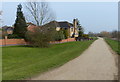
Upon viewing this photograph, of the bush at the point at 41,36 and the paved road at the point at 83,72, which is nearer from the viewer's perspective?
the paved road at the point at 83,72

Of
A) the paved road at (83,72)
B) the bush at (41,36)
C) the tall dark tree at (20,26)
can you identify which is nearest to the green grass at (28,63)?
the paved road at (83,72)

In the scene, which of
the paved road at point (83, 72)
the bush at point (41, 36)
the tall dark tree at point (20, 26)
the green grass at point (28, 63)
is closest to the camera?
the paved road at point (83, 72)

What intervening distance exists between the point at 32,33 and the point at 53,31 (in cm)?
384

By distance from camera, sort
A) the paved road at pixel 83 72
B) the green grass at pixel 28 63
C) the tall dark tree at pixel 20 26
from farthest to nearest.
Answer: the tall dark tree at pixel 20 26
the green grass at pixel 28 63
the paved road at pixel 83 72

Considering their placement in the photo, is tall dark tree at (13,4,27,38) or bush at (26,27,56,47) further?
tall dark tree at (13,4,27,38)

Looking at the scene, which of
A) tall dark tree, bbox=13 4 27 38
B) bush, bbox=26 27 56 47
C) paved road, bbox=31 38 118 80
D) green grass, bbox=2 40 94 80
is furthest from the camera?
tall dark tree, bbox=13 4 27 38

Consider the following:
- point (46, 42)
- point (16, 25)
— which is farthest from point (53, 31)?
point (16, 25)

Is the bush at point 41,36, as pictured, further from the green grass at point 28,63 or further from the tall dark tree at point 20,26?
the tall dark tree at point 20,26

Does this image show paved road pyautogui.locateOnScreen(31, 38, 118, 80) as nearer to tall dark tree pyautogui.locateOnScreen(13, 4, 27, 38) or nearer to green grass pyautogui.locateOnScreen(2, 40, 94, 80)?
green grass pyautogui.locateOnScreen(2, 40, 94, 80)

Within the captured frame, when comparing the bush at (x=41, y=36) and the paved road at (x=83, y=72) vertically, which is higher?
→ the bush at (x=41, y=36)

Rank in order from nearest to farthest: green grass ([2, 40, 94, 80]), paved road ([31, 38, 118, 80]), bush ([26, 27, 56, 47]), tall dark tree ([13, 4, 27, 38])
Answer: paved road ([31, 38, 118, 80]), green grass ([2, 40, 94, 80]), bush ([26, 27, 56, 47]), tall dark tree ([13, 4, 27, 38])

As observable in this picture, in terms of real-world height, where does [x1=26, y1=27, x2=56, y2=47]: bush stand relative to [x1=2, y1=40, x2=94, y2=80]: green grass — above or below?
above

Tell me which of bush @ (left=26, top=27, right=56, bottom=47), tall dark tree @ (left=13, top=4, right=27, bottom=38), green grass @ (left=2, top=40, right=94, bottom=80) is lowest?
green grass @ (left=2, top=40, right=94, bottom=80)

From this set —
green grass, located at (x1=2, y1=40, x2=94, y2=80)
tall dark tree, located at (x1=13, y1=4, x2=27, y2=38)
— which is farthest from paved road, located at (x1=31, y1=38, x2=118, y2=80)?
tall dark tree, located at (x1=13, y1=4, x2=27, y2=38)
